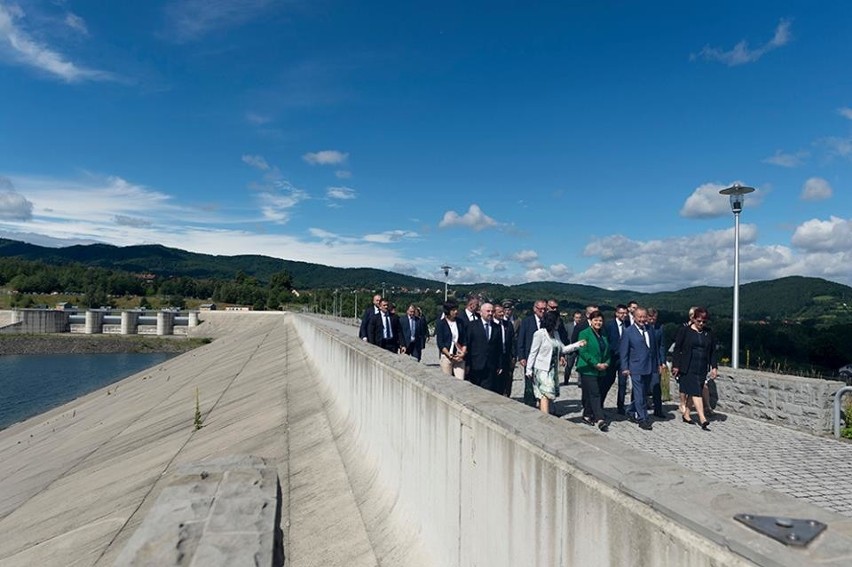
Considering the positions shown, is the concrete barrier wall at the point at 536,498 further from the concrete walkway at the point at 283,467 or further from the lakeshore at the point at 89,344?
the lakeshore at the point at 89,344

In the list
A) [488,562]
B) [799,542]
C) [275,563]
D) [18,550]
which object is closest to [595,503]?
[799,542]

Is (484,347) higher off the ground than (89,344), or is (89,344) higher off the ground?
(484,347)

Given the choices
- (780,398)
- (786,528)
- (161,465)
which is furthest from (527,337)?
(786,528)

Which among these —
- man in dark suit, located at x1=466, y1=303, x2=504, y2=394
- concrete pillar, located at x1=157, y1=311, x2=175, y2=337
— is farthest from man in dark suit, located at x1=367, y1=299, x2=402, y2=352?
concrete pillar, located at x1=157, y1=311, x2=175, y2=337

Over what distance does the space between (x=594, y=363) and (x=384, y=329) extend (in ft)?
14.8

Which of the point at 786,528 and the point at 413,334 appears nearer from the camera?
the point at 786,528

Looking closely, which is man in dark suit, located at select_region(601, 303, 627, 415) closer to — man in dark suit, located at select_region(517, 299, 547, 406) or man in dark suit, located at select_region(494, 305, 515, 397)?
man in dark suit, located at select_region(517, 299, 547, 406)

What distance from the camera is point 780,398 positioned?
31.7 ft

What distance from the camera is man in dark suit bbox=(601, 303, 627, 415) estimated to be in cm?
1006

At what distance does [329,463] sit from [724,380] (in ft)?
24.0

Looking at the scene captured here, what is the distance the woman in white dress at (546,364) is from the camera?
8.29m

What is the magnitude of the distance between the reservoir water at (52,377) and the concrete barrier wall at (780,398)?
3800 centimetres

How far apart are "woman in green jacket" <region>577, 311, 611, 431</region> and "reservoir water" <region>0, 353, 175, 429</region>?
121ft

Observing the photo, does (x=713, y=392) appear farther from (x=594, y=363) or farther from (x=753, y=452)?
(x=594, y=363)
